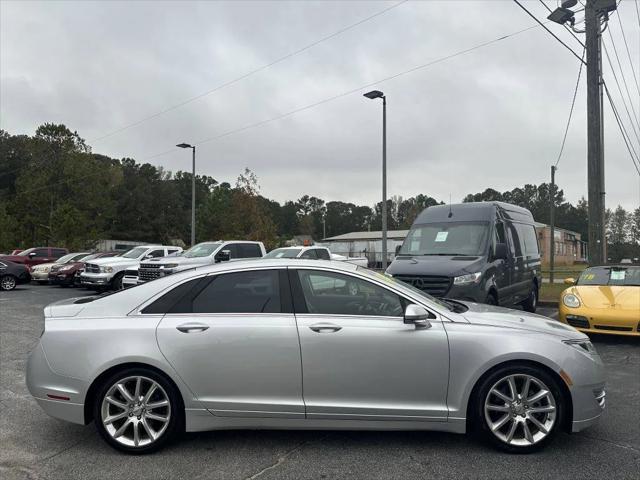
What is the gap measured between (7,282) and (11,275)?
293 millimetres

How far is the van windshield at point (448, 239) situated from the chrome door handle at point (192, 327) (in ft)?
20.4

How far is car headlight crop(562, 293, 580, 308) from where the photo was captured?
8242 mm

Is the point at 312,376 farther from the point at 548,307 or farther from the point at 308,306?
the point at 548,307

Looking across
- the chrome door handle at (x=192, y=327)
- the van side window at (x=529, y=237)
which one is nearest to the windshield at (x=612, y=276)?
the van side window at (x=529, y=237)

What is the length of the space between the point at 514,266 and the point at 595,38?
22.1 ft

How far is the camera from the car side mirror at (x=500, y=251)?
8953 mm

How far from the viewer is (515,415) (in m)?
3.84

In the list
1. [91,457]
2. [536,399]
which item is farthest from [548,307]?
[91,457]

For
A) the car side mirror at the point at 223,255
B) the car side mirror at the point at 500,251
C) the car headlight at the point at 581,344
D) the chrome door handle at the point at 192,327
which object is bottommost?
the car headlight at the point at 581,344

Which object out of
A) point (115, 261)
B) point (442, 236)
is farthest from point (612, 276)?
point (115, 261)

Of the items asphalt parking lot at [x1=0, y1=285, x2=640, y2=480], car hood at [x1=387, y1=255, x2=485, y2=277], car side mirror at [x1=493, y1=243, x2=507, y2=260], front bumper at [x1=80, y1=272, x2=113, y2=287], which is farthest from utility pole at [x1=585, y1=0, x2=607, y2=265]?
front bumper at [x1=80, y1=272, x2=113, y2=287]

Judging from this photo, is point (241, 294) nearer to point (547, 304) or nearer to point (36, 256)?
point (547, 304)

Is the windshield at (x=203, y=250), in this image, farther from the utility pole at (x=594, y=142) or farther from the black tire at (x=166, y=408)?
the black tire at (x=166, y=408)

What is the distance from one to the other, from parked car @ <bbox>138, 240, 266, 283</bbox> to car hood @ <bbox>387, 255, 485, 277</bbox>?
6173mm
